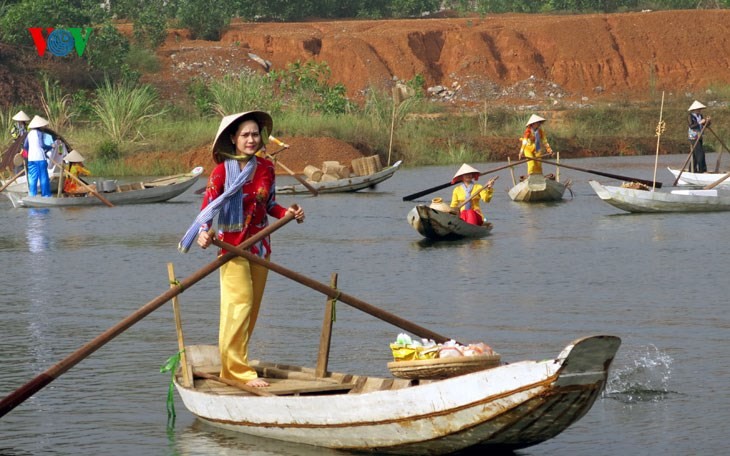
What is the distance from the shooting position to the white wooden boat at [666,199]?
22672 millimetres

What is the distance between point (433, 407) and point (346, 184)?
22.5 m

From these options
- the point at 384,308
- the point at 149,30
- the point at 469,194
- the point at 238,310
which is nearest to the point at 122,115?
the point at 149,30

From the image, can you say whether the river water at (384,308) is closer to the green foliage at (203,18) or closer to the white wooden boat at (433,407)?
the white wooden boat at (433,407)

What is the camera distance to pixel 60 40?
53.7 meters

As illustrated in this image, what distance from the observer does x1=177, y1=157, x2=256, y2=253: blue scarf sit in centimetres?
862

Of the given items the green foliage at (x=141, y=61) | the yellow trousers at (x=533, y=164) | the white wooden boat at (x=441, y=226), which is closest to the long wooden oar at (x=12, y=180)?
the yellow trousers at (x=533, y=164)

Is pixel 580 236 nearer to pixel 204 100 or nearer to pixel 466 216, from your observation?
pixel 466 216

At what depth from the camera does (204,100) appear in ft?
147

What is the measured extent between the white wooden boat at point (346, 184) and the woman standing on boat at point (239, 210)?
20.2m

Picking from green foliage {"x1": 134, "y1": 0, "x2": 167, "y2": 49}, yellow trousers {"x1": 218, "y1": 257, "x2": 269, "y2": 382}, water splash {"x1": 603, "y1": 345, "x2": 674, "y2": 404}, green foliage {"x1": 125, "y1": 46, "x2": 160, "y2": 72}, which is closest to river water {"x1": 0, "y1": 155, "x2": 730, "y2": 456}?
water splash {"x1": 603, "y1": 345, "x2": 674, "y2": 404}

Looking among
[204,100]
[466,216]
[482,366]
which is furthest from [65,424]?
[204,100]

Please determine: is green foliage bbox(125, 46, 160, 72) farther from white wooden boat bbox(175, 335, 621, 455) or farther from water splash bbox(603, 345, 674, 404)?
white wooden boat bbox(175, 335, 621, 455)

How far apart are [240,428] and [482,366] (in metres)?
1.60

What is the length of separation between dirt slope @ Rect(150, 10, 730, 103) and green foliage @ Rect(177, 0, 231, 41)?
0.56 metres
